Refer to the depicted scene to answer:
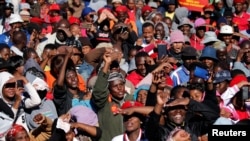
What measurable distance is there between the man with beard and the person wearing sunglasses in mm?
2707

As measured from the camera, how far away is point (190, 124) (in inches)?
387

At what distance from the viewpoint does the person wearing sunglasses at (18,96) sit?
10570 mm

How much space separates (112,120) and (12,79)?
134 centimetres

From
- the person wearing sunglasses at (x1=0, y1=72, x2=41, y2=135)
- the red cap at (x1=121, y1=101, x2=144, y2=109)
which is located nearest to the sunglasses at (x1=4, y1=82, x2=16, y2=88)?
Result: the person wearing sunglasses at (x1=0, y1=72, x2=41, y2=135)

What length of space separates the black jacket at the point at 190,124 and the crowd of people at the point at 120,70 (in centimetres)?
1

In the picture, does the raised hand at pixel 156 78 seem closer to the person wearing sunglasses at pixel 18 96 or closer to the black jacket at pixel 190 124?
the black jacket at pixel 190 124

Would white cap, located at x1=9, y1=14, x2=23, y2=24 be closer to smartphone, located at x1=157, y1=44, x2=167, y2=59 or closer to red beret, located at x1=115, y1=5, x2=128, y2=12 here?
red beret, located at x1=115, y1=5, x2=128, y2=12

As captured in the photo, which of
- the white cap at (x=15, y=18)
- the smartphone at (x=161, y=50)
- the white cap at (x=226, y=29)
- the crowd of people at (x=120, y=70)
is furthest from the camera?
the white cap at (x=226, y=29)

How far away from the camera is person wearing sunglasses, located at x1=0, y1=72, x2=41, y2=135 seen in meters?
10.6

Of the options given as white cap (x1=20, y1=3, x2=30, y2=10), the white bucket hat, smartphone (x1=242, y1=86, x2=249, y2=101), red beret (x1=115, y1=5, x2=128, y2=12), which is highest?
white cap (x1=20, y1=3, x2=30, y2=10)

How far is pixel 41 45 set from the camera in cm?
1427

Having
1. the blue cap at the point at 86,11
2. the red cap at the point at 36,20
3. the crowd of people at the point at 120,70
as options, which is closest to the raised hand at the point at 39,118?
the crowd of people at the point at 120,70

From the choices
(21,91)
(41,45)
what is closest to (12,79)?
(21,91)

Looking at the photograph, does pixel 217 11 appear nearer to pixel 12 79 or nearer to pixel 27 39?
pixel 27 39
